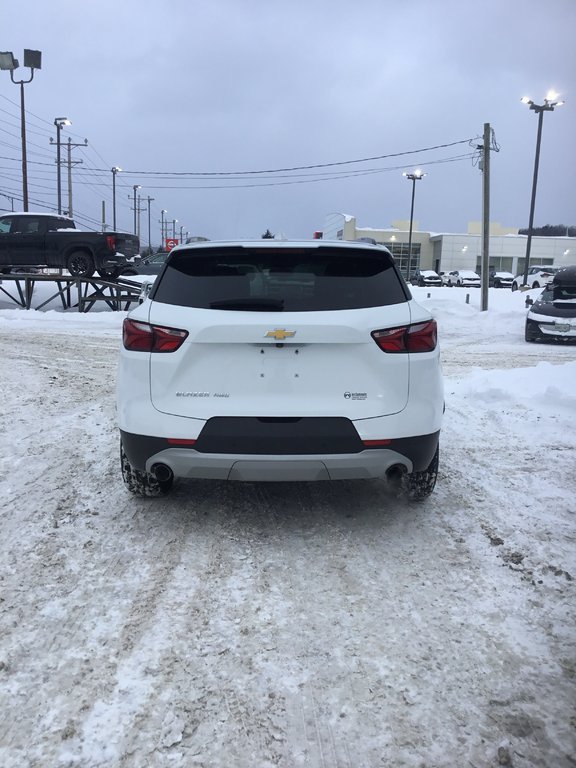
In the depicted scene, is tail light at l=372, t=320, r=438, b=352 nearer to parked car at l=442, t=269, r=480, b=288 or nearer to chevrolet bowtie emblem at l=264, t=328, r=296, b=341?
chevrolet bowtie emblem at l=264, t=328, r=296, b=341

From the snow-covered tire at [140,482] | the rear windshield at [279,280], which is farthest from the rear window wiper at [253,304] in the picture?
the snow-covered tire at [140,482]

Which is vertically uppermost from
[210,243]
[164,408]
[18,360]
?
[210,243]

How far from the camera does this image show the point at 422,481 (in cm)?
418

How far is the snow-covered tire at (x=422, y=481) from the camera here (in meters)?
4.14

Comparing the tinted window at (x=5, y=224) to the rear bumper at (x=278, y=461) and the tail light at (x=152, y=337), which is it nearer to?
the tail light at (x=152, y=337)

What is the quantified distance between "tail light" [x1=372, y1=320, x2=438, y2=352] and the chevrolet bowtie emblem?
48cm

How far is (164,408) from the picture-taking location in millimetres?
3549

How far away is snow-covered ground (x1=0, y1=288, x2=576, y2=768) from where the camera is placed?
7.13 feet

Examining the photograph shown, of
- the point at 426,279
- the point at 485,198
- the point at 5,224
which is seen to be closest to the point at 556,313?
the point at 485,198

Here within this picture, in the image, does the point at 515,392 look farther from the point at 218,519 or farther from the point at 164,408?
the point at 164,408

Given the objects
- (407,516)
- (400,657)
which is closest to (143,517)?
(407,516)

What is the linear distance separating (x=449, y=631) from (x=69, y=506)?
2696 millimetres

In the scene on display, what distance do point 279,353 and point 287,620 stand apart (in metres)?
1.40

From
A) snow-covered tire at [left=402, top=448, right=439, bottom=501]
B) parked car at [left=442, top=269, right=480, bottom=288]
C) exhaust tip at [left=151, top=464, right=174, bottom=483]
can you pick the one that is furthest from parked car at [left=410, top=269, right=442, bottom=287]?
exhaust tip at [left=151, top=464, right=174, bottom=483]
